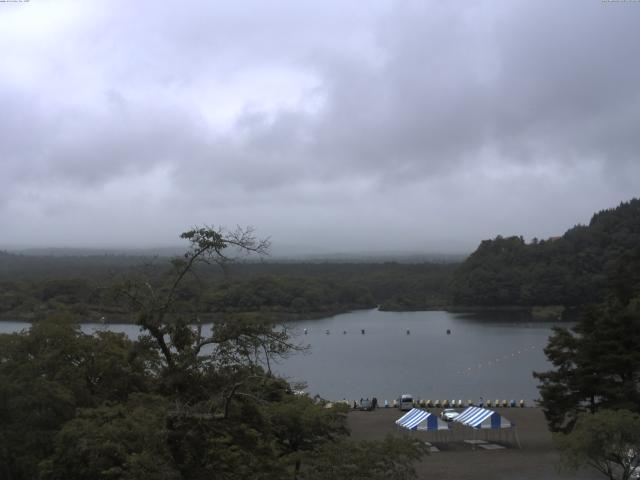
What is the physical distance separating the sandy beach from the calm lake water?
507cm

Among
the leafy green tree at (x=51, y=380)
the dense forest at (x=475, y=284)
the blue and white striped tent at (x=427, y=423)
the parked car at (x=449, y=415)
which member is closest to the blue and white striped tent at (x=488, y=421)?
the blue and white striped tent at (x=427, y=423)

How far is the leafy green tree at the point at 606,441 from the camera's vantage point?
1025 cm

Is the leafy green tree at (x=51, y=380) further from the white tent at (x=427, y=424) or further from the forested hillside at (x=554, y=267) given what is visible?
the forested hillside at (x=554, y=267)

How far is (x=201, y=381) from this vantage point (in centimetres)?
621

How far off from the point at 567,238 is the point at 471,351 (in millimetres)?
30101

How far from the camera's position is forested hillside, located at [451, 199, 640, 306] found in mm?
58094

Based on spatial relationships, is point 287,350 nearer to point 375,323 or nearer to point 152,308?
point 152,308

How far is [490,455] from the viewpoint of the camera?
14.5 m

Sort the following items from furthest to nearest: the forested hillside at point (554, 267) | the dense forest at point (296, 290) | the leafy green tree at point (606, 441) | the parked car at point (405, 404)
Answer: the forested hillside at point (554, 267) < the dense forest at point (296, 290) < the parked car at point (405, 404) < the leafy green tree at point (606, 441)

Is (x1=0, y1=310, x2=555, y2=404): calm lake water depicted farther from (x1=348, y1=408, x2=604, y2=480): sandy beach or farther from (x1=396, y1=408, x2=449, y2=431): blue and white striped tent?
(x1=396, y1=408, x2=449, y2=431): blue and white striped tent

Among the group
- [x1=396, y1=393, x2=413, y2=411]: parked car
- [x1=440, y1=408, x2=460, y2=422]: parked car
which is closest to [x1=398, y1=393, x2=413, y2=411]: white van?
[x1=396, y1=393, x2=413, y2=411]: parked car

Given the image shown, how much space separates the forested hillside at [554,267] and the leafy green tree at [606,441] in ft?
154

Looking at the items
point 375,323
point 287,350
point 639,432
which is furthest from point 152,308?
point 375,323

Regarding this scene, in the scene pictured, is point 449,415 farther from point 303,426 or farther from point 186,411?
point 186,411
